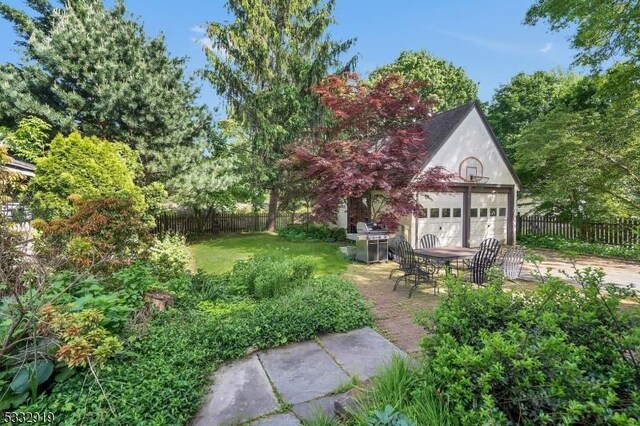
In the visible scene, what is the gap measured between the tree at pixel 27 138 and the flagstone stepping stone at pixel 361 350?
1097 cm

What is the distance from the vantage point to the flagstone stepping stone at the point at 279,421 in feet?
8.16

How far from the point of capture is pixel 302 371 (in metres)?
3.25

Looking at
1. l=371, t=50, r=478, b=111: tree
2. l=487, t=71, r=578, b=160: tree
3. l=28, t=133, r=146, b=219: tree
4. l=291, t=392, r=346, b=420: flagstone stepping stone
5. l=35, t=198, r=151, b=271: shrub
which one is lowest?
l=291, t=392, r=346, b=420: flagstone stepping stone

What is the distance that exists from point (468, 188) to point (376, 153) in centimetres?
513

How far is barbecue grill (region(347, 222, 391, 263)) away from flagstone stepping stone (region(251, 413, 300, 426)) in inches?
274

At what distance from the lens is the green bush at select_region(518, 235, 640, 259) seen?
32.8 feet

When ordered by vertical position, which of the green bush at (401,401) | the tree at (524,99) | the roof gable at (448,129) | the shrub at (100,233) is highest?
the tree at (524,99)

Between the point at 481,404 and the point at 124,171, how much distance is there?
32.5 feet

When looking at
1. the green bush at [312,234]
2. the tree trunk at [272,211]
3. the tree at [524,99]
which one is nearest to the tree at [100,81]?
the tree trunk at [272,211]

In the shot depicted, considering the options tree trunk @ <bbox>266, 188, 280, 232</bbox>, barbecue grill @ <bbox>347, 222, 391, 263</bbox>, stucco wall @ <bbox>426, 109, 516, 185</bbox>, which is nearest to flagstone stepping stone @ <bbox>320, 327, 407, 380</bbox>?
barbecue grill @ <bbox>347, 222, 391, 263</bbox>

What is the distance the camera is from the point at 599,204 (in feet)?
→ 36.3

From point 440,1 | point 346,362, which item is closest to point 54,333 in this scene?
point 346,362

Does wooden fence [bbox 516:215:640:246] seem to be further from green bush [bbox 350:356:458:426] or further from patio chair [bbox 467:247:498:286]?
green bush [bbox 350:356:458:426]

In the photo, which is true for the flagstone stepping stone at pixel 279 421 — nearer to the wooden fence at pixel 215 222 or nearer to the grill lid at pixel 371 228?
the grill lid at pixel 371 228
